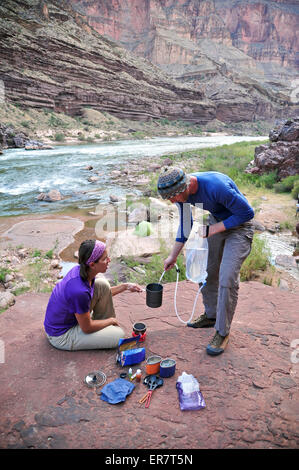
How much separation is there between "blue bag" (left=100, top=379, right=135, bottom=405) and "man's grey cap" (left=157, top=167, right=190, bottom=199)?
1366 millimetres

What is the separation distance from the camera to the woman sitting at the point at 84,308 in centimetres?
216

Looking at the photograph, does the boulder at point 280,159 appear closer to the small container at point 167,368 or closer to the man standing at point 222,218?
the man standing at point 222,218

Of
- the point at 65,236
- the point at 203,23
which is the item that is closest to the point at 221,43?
the point at 203,23

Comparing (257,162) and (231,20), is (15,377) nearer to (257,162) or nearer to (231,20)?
(257,162)

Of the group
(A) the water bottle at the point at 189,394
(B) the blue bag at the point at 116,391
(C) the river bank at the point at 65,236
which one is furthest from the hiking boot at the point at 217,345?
(C) the river bank at the point at 65,236

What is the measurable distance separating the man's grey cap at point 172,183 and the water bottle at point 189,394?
1.31 metres

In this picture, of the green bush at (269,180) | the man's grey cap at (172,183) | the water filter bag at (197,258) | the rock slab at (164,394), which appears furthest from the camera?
the green bush at (269,180)

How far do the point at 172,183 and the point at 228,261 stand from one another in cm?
74

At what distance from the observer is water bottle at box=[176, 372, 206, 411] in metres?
1.92

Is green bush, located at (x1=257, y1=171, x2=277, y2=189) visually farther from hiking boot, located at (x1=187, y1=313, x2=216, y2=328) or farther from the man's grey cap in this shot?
the man's grey cap

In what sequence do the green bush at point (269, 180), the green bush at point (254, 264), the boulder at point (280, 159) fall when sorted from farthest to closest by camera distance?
the green bush at point (269, 180), the boulder at point (280, 159), the green bush at point (254, 264)

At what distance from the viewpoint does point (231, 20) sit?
437ft

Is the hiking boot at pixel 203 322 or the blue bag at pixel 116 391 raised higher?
the blue bag at pixel 116 391

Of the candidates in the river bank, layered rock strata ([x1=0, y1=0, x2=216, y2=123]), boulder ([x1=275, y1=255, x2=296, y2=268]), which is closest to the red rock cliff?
layered rock strata ([x1=0, y1=0, x2=216, y2=123])
